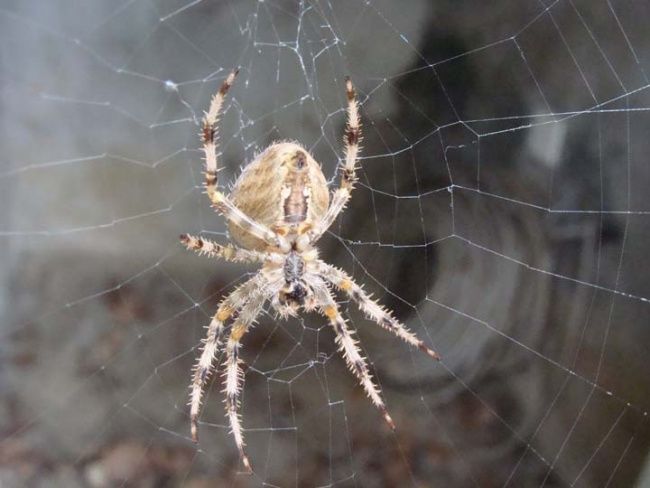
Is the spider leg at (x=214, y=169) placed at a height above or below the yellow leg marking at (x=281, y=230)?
above

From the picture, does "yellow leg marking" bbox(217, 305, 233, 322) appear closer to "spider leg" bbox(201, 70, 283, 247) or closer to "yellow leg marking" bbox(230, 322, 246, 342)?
"yellow leg marking" bbox(230, 322, 246, 342)

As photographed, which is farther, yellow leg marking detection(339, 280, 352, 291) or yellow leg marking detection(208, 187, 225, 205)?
yellow leg marking detection(339, 280, 352, 291)

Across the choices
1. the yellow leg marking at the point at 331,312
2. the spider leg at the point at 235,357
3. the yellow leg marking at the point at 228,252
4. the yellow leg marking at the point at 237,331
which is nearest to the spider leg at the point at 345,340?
the yellow leg marking at the point at 331,312

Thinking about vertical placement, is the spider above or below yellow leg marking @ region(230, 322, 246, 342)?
above

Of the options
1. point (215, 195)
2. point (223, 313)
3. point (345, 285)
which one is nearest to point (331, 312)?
point (345, 285)

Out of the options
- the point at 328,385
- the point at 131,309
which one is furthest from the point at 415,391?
the point at 131,309

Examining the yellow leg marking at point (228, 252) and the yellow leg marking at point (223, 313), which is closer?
the yellow leg marking at point (228, 252)

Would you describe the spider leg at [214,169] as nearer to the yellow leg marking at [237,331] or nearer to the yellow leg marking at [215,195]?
the yellow leg marking at [215,195]

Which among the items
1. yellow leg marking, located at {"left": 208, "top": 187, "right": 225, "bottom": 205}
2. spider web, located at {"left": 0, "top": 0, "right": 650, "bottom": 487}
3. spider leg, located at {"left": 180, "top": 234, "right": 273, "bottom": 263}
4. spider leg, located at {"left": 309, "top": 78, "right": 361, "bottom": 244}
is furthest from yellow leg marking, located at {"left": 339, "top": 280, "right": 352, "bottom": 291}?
spider web, located at {"left": 0, "top": 0, "right": 650, "bottom": 487}

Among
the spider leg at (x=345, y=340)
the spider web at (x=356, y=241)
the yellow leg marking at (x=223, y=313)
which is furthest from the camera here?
the spider web at (x=356, y=241)

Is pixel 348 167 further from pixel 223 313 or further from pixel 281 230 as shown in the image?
pixel 223 313
